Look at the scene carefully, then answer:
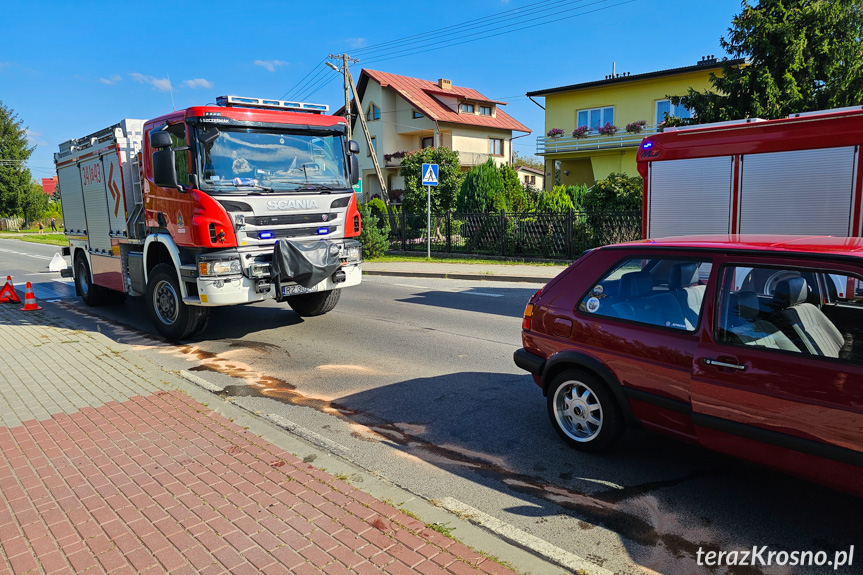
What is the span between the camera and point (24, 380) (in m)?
6.44

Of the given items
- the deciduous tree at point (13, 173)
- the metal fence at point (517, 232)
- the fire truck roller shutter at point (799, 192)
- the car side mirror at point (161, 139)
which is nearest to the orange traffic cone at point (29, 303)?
the car side mirror at point (161, 139)

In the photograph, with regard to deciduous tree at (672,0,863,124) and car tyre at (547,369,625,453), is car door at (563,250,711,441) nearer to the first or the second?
car tyre at (547,369,625,453)

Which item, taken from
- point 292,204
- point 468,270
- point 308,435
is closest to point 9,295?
point 292,204

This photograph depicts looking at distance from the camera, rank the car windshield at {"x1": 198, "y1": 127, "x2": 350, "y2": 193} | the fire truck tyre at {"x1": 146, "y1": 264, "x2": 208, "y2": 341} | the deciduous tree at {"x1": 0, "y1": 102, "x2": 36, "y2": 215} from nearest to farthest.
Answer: the car windshield at {"x1": 198, "y1": 127, "x2": 350, "y2": 193}, the fire truck tyre at {"x1": 146, "y1": 264, "x2": 208, "y2": 341}, the deciduous tree at {"x1": 0, "y1": 102, "x2": 36, "y2": 215}

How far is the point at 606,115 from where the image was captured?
3284cm

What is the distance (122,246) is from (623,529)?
29.1ft

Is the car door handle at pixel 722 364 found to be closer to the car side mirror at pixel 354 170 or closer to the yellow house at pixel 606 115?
the car side mirror at pixel 354 170

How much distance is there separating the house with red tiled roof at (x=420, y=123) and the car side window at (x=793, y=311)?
132 ft

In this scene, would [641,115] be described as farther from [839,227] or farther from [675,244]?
[675,244]

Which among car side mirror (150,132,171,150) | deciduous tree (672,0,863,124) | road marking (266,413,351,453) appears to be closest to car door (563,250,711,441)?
road marking (266,413,351,453)

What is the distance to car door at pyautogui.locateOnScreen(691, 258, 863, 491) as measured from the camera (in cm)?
294

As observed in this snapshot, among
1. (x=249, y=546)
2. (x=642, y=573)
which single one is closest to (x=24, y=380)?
(x=249, y=546)

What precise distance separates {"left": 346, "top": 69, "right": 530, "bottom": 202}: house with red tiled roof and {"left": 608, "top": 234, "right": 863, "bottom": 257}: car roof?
39.7 m

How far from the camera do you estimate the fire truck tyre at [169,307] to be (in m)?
8.19
